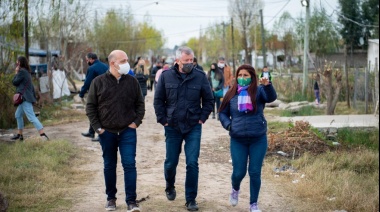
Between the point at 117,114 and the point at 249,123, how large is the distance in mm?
1459

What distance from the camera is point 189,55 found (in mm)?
6078

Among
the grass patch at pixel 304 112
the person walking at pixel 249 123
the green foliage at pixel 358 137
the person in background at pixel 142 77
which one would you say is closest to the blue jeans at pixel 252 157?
the person walking at pixel 249 123

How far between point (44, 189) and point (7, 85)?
735 cm

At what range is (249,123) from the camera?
19.0 feet

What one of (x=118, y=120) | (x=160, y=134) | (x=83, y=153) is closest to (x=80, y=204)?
(x=118, y=120)

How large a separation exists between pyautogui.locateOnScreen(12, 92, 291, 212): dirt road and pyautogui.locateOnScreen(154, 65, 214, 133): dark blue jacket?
106 centimetres

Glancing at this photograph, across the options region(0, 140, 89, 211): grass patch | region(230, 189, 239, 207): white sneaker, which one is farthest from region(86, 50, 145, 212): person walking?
region(230, 189, 239, 207): white sneaker

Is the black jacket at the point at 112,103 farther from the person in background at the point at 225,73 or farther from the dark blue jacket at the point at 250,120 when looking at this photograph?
the person in background at the point at 225,73

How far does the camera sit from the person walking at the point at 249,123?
5.78 meters

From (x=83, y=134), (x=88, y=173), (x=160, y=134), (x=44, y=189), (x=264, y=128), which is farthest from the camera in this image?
(x=160, y=134)

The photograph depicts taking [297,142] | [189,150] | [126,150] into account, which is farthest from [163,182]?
[297,142]

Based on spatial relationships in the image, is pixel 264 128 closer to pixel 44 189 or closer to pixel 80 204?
pixel 80 204

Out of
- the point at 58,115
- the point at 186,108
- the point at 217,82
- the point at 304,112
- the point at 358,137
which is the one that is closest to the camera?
the point at 186,108

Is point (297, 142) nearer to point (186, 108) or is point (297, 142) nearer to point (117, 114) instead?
point (186, 108)
